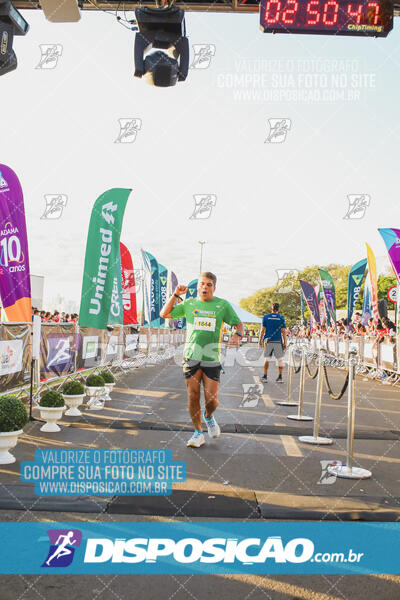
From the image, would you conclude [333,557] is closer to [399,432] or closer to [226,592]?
[226,592]

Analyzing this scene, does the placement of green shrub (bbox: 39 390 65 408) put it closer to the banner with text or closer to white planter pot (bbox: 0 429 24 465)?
white planter pot (bbox: 0 429 24 465)

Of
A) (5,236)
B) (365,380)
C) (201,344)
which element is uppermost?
(5,236)

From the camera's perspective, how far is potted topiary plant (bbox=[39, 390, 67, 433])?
25.8 feet

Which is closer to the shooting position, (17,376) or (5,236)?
(17,376)

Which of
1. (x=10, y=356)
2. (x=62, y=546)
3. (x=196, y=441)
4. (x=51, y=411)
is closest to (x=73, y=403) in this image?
(x=10, y=356)

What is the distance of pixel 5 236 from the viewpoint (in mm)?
9898

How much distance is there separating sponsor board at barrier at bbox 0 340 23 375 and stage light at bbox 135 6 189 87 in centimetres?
447

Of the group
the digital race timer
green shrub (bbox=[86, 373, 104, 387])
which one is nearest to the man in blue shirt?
green shrub (bbox=[86, 373, 104, 387])

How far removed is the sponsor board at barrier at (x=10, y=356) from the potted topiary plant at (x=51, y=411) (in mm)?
1098

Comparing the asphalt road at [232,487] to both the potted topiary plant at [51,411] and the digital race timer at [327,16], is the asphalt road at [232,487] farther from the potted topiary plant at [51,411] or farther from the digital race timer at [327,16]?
the digital race timer at [327,16]

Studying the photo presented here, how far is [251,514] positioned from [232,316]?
3.23 metres

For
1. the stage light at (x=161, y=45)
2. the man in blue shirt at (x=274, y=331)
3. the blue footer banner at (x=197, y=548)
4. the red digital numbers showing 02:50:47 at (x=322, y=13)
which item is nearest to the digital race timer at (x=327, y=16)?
the red digital numbers showing 02:50:47 at (x=322, y=13)

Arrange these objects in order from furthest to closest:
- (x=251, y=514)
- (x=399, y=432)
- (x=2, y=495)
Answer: (x=399, y=432), (x=2, y=495), (x=251, y=514)

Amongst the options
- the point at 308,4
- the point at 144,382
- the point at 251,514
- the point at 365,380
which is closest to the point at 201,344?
the point at 251,514
